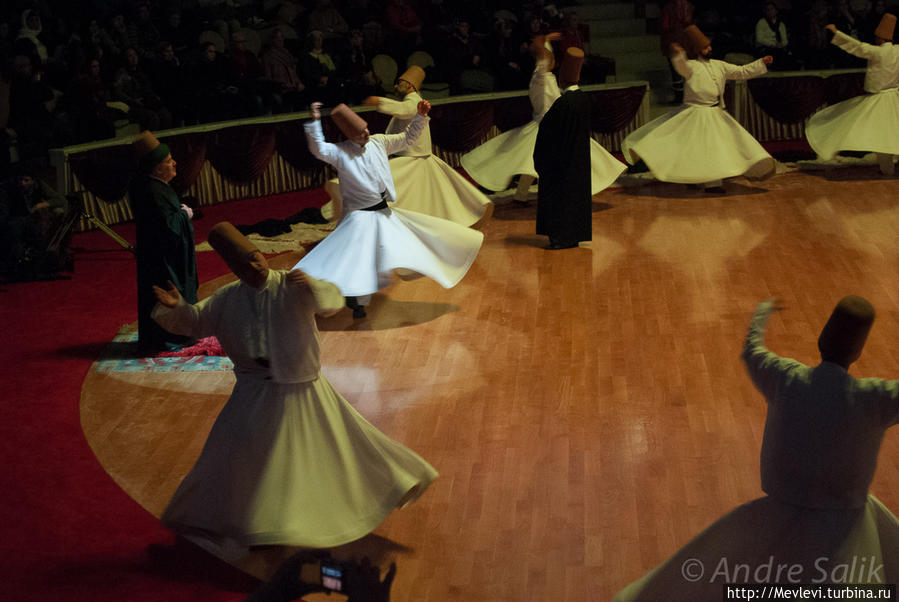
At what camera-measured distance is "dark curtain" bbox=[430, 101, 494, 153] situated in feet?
40.1

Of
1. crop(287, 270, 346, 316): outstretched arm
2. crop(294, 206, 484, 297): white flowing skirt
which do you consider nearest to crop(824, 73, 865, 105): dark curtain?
crop(294, 206, 484, 297): white flowing skirt

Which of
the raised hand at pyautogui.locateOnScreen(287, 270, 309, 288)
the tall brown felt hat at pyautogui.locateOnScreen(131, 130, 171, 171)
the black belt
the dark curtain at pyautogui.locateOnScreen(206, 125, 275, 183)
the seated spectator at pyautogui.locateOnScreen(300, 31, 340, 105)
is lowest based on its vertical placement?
the dark curtain at pyautogui.locateOnScreen(206, 125, 275, 183)

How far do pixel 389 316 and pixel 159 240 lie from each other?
5.57ft

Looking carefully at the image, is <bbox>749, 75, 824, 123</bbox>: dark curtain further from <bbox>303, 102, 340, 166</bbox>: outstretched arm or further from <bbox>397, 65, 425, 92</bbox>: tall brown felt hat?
<bbox>303, 102, 340, 166</bbox>: outstretched arm

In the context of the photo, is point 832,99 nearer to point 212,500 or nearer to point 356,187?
point 356,187

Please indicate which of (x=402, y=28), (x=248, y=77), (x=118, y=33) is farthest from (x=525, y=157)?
(x=118, y=33)

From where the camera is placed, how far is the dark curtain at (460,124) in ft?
40.1

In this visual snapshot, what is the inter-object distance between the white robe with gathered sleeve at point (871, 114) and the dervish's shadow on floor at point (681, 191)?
93cm

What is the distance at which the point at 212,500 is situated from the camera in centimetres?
399

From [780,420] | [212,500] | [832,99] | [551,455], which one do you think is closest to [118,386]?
[212,500]

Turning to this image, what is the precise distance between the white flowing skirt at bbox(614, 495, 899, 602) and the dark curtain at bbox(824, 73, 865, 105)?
10992mm

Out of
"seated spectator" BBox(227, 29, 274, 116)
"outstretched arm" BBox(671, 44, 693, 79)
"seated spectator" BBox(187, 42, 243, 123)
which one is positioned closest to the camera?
"outstretched arm" BBox(671, 44, 693, 79)

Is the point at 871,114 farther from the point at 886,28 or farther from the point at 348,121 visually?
the point at 348,121

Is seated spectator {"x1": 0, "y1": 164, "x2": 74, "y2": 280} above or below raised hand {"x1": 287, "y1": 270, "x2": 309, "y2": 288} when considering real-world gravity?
below
